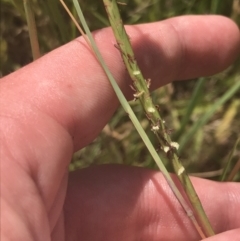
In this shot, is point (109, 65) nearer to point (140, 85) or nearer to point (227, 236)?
point (140, 85)

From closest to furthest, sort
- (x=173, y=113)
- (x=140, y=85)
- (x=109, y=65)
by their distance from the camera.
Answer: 1. (x=140, y=85)
2. (x=109, y=65)
3. (x=173, y=113)

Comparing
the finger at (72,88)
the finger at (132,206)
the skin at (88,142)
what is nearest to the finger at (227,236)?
the skin at (88,142)

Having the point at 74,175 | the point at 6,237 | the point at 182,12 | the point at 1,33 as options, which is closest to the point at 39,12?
the point at 1,33

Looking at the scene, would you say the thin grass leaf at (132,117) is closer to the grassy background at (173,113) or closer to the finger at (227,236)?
the finger at (227,236)

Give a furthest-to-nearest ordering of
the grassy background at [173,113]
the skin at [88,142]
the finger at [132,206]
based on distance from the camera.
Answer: the grassy background at [173,113] → the finger at [132,206] → the skin at [88,142]

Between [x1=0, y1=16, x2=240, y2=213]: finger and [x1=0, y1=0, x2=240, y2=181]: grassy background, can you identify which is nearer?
[x1=0, y1=16, x2=240, y2=213]: finger

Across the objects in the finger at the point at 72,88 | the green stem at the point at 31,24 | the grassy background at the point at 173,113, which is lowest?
the grassy background at the point at 173,113

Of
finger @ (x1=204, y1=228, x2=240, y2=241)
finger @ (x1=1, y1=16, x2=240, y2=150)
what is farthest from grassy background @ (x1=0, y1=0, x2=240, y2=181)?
finger @ (x1=204, y1=228, x2=240, y2=241)

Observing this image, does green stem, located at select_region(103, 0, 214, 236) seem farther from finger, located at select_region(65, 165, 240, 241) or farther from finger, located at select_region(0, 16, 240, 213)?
finger, located at select_region(65, 165, 240, 241)

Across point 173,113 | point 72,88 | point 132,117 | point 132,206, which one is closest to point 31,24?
point 72,88
